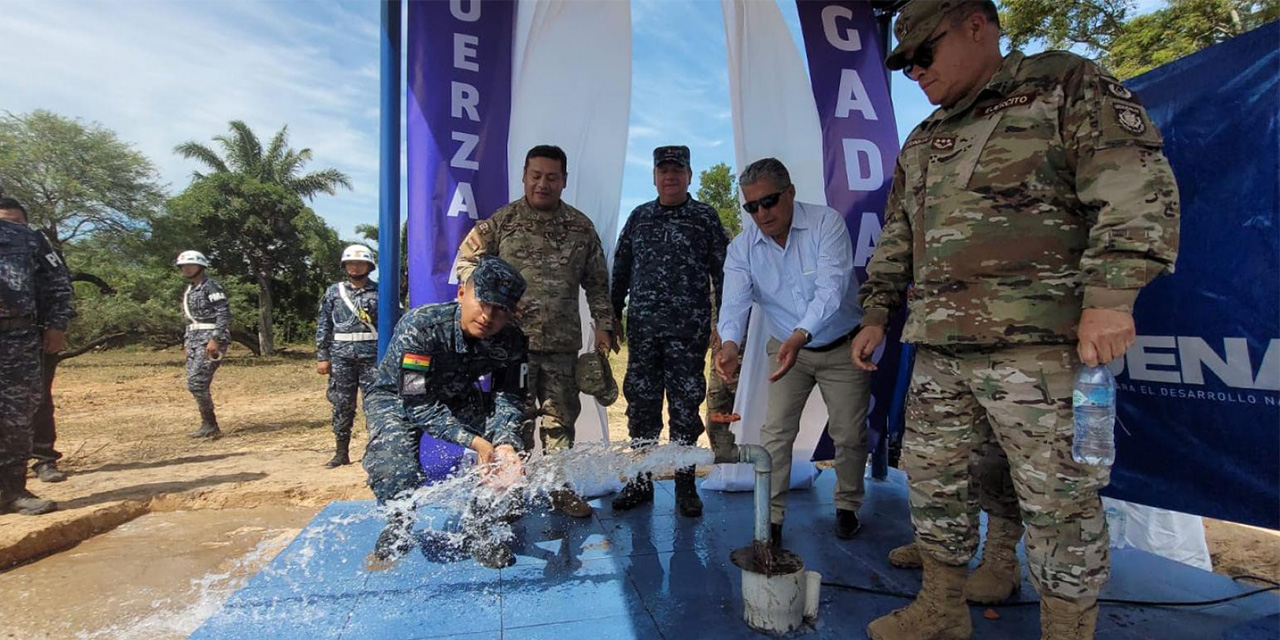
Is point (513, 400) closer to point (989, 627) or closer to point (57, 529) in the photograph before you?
point (989, 627)

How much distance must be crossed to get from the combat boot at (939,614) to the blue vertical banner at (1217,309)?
1.09m

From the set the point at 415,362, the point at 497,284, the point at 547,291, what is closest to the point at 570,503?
the point at 547,291

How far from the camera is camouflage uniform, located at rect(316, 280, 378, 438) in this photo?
18.8 ft

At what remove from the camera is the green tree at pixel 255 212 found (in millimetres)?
24984

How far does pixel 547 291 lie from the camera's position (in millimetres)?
3549

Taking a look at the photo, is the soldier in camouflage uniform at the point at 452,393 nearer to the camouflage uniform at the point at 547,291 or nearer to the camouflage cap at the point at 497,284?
the camouflage cap at the point at 497,284

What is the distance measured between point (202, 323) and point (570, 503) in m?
5.66

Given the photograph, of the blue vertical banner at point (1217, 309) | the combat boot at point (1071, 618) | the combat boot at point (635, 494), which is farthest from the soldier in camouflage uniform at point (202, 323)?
the blue vertical banner at point (1217, 309)

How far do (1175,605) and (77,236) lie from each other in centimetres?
3279

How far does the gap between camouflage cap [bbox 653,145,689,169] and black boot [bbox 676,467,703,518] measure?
1.81m

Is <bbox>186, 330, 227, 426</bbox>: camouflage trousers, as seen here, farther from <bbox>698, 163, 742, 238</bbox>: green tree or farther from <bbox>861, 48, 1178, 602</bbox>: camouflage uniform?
<bbox>698, 163, 742, 238</bbox>: green tree

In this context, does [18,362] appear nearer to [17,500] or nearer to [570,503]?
[17,500]

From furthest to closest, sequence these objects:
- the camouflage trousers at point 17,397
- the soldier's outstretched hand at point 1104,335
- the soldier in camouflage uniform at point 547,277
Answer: the camouflage trousers at point 17,397
the soldier in camouflage uniform at point 547,277
the soldier's outstretched hand at point 1104,335

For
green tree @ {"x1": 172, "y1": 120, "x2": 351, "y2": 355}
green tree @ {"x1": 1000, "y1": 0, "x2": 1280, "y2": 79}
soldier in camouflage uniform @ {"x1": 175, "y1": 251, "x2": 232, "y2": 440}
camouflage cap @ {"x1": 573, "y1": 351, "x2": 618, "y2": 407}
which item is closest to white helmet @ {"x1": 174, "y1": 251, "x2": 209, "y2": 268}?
soldier in camouflage uniform @ {"x1": 175, "y1": 251, "x2": 232, "y2": 440}
